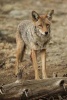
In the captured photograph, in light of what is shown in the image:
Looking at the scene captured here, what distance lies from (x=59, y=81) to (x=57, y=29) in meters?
8.30

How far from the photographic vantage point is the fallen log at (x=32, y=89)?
7.79m

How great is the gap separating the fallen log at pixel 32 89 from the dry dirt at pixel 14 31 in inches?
75.6

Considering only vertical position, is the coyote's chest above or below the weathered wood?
above

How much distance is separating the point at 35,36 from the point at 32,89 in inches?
89.0

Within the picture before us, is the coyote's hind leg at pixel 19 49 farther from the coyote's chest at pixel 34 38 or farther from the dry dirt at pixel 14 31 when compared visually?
the coyote's chest at pixel 34 38

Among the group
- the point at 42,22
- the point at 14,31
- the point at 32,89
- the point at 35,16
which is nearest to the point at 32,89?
the point at 32,89

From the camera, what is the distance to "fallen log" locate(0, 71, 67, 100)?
25.6 feet

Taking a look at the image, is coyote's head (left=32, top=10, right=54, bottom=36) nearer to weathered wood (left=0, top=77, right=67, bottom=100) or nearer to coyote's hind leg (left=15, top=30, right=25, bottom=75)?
coyote's hind leg (left=15, top=30, right=25, bottom=75)

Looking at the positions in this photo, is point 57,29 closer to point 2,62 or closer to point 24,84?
point 2,62

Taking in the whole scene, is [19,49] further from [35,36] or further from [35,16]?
[35,16]

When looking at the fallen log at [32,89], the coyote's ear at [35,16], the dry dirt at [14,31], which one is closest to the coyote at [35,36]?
the coyote's ear at [35,16]

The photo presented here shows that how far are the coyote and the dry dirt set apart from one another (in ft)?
1.92

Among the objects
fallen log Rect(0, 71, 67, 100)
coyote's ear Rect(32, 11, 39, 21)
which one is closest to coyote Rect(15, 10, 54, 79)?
coyote's ear Rect(32, 11, 39, 21)

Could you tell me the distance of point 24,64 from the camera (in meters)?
11.7
